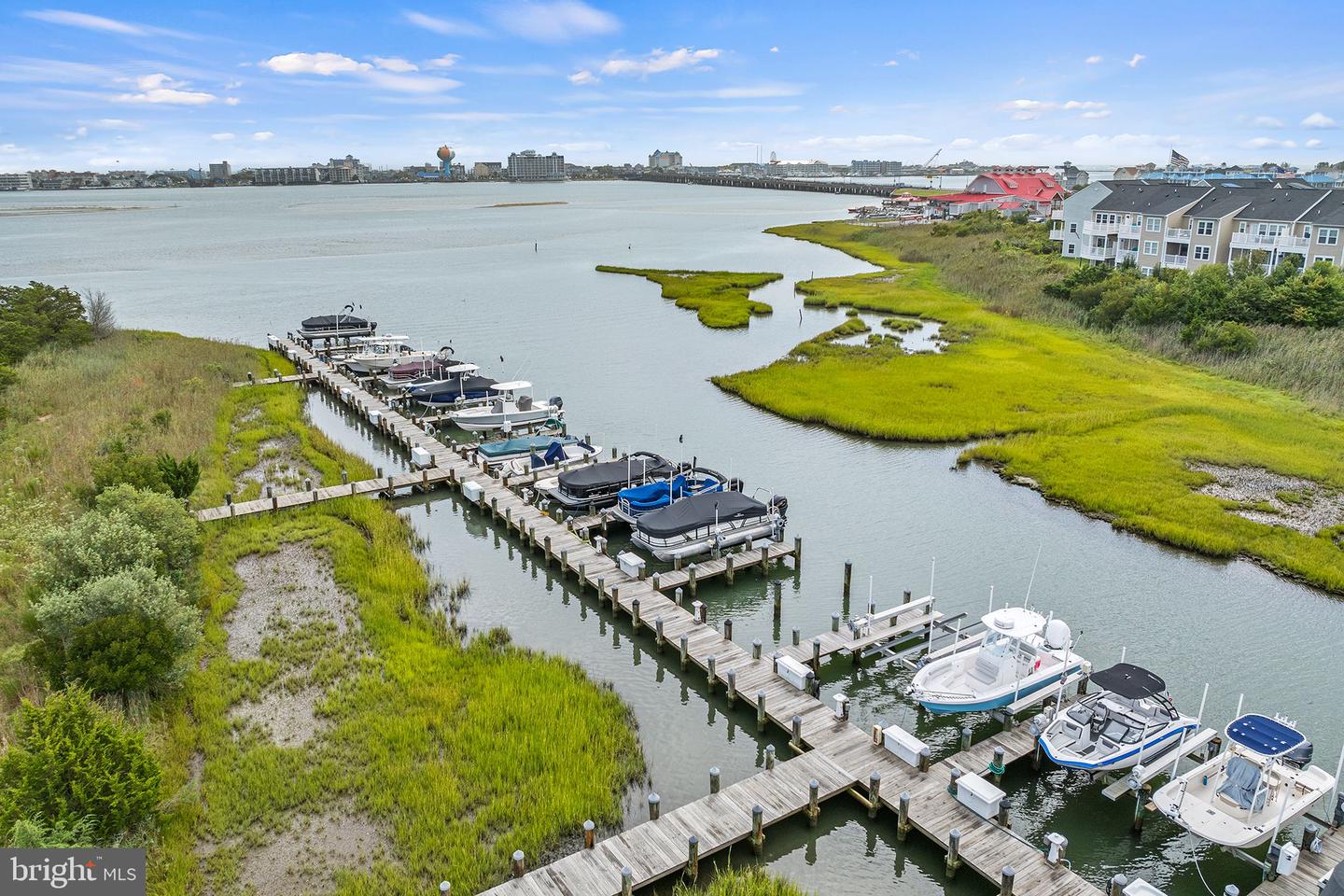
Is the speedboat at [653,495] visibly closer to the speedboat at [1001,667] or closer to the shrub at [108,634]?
the speedboat at [1001,667]

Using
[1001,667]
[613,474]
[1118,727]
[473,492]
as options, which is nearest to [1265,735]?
[1118,727]

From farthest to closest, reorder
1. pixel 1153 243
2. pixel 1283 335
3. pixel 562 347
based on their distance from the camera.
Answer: pixel 1153 243
pixel 562 347
pixel 1283 335

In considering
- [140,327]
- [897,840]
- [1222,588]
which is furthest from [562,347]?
[897,840]

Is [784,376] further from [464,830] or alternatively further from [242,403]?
[464,830]

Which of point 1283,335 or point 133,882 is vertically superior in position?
point 1283,335

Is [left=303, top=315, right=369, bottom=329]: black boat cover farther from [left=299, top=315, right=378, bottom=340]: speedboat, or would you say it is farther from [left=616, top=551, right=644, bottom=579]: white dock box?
[left=616, top=551, right=644, bottom=579]: white dock box

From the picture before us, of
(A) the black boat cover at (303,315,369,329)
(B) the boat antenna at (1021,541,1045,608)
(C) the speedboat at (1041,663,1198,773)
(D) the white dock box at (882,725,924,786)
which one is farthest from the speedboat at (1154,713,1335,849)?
(A) the black boat cover at (303,315,369,329)

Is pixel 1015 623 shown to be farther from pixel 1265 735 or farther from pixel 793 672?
pixel 793 672
